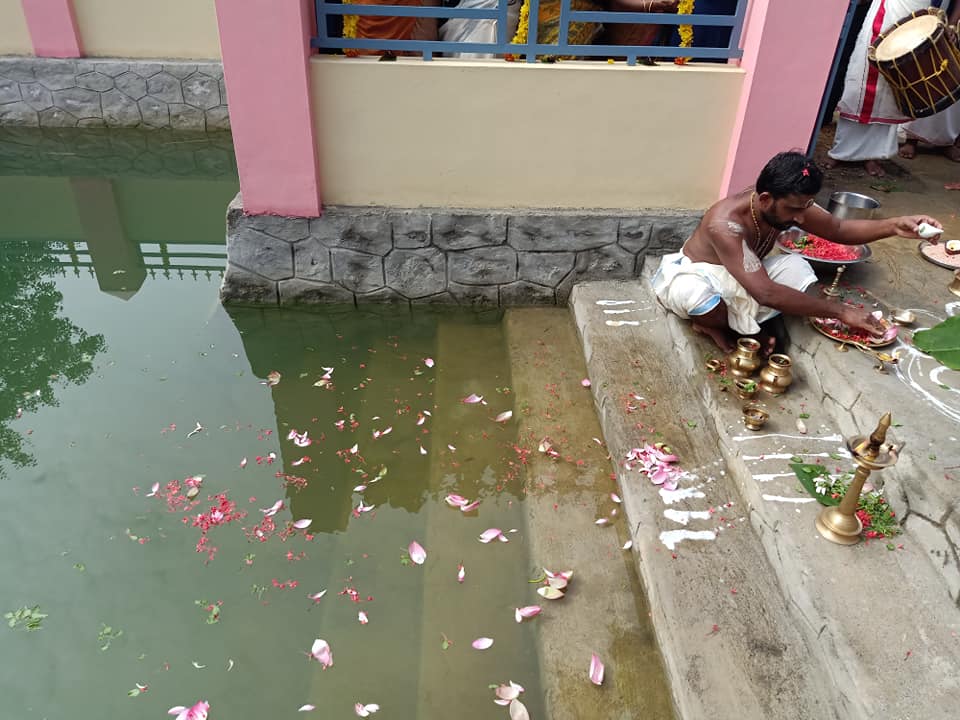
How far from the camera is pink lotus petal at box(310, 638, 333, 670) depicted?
2.52m

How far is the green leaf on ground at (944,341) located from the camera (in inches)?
89.4

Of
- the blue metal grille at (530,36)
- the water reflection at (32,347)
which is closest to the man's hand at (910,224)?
the blue metal grille at (530,36)

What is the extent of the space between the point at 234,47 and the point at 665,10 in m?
2.60

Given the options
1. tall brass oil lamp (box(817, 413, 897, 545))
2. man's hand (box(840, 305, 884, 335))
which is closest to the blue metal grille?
man's hand (box(840, 305, 884, 335))

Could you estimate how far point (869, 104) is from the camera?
17.5 feet

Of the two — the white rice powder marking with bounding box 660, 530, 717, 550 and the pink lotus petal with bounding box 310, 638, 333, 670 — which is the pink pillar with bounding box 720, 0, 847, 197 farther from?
the pink lotus petal with bounding box 310, 638, 333, 670

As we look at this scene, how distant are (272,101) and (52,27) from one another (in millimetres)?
5802

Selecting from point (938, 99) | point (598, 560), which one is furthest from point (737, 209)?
point (938, 99)

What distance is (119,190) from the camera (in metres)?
6.68

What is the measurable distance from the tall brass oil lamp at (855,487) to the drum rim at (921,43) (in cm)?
354

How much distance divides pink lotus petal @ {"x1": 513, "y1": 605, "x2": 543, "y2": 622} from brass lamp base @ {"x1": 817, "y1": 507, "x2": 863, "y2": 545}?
1117 mm

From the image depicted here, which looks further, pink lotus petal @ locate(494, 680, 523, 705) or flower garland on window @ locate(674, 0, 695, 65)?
flower garland on window @ locate(674, 0, 695, 65)

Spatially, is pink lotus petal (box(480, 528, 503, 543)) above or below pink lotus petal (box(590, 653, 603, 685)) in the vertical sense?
below

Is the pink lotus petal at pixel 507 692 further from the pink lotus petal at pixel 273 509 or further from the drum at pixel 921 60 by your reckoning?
the drum at pixel 921 60
